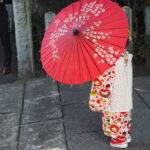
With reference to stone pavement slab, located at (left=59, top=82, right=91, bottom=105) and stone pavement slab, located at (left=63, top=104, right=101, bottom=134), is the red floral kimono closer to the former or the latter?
stone pavement slab, located at (left=63, top=104, right=101, bottom=134)

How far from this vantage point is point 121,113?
11.4 ft

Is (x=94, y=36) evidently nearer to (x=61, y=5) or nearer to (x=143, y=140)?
(x=143, y=140)

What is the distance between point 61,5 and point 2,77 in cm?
187

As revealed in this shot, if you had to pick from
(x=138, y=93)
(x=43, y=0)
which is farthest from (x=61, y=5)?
(x=138, y=93)

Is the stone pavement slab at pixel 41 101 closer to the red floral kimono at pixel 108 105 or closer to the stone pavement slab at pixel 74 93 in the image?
the stone pavement slab at pixel 74 93

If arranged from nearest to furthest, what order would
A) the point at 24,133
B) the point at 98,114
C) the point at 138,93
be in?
the point at 24,133
the point at 98,114
the point at 138,93

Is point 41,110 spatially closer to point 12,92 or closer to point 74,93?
point 74,93

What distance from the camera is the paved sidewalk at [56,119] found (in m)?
3.83

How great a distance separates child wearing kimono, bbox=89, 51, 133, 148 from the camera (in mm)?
3330

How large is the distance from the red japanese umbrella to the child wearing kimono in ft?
1.02

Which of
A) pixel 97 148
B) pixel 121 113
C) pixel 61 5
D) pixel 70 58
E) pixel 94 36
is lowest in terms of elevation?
→ pixel 97 148

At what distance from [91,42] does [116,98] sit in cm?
71

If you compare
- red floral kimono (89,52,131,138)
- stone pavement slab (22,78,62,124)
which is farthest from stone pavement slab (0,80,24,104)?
red floral kimono (89,52,131,138)

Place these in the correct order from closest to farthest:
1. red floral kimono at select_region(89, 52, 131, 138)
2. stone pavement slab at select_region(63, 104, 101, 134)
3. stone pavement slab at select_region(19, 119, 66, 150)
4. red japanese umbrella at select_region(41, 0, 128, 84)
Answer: red japanese umbrella at select_region(41, 0, 128, 84) → red floral kimono at select_region(89, 52, 131, 138) → stone pavement slab at select_region(19, 119, 66, 150) → stone pavement slab at select_region(63, 104, 101, 134)
